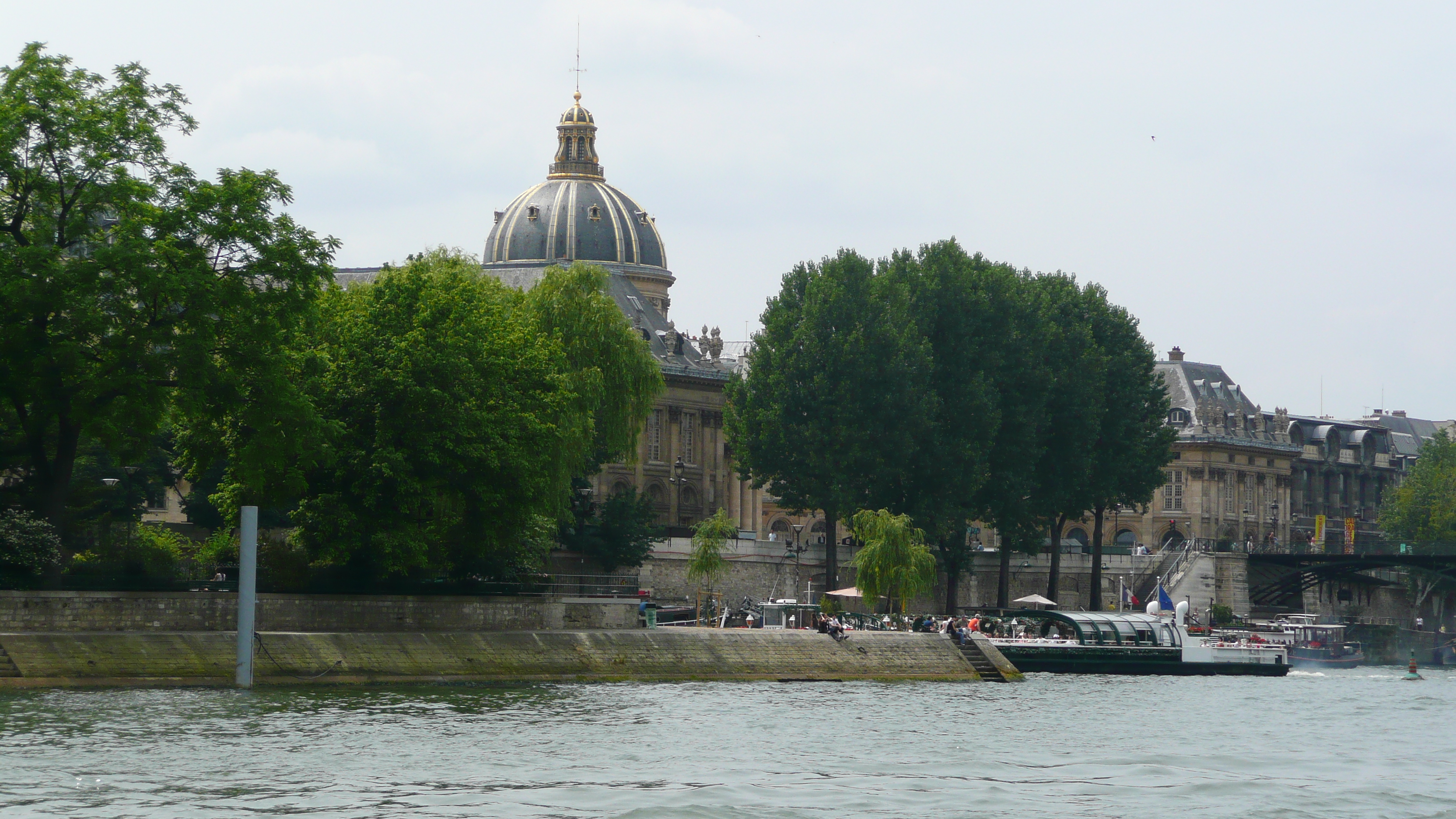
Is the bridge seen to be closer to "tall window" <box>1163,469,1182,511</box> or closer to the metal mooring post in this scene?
"tall window" <box>1163,469,1182,511</box>

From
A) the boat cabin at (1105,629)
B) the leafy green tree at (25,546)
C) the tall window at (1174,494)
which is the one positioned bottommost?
the boat cabin at (1105,629)

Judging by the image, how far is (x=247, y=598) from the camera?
5359 cm

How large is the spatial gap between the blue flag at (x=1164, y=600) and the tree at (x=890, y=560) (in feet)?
77.2

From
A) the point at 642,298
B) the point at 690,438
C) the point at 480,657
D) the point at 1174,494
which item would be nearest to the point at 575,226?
the point at 642,298

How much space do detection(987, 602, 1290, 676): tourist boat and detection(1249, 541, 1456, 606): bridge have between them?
20251 millimetres

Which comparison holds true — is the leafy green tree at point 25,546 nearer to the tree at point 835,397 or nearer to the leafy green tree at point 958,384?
the tree at point 835,397

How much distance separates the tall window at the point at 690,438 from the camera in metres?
127

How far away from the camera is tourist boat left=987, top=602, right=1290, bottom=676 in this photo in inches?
3292

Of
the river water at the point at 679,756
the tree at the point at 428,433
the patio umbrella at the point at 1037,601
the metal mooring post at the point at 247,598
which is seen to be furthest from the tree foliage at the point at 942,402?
the metal mooring post at the point at 247,598

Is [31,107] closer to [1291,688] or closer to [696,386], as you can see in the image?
[1291,688]

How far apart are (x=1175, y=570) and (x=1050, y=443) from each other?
66.8ft

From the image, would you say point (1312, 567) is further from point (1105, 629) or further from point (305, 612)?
point (305, 612)

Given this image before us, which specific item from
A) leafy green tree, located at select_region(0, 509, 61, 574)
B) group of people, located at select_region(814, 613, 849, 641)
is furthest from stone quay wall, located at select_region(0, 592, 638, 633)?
group of people, located at select_region(814, 613, 849, 641)

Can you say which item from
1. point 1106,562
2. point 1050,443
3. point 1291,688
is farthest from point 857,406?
point 1106,562
